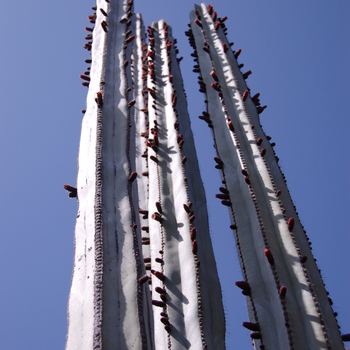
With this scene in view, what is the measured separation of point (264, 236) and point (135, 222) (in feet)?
2.03

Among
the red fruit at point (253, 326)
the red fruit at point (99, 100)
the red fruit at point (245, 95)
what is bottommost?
the red fruit at point (253, 326)

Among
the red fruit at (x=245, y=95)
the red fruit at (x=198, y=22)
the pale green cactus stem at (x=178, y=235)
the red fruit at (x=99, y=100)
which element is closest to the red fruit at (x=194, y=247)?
the pale green cactus stem at (x=178, y=235)

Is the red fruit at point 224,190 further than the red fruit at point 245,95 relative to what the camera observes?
No

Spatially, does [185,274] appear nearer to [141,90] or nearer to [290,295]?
[290,295]

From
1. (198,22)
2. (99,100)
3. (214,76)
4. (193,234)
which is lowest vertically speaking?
(193,234)

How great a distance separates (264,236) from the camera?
208 centimetres

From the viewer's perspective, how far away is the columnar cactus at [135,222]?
1.62 metres

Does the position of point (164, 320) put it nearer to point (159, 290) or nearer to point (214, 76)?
point (159, 290)

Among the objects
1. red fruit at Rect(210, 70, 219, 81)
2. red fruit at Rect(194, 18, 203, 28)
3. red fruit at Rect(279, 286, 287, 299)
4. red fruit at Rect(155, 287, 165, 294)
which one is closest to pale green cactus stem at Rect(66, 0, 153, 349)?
red fruit at Rect(155, 287, 165, 294)

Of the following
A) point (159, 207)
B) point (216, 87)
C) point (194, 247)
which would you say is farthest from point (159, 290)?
point (216, 87)

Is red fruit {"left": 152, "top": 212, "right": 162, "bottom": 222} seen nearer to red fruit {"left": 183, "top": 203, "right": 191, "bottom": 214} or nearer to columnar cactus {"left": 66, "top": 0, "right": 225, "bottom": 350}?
columnar cactus {"left": 66, "top": 0, "right": 225, "bottom": 350}

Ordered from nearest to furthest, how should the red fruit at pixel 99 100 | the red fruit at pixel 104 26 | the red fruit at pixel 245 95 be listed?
the red fruit at pixel 99 100, the red fruit at pixel 245 95, the red fruit at pixel 104 26

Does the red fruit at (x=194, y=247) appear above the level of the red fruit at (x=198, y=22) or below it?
below

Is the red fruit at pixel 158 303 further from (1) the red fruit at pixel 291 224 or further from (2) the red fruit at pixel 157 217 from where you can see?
(1) the red fruit at pixel 291 224
